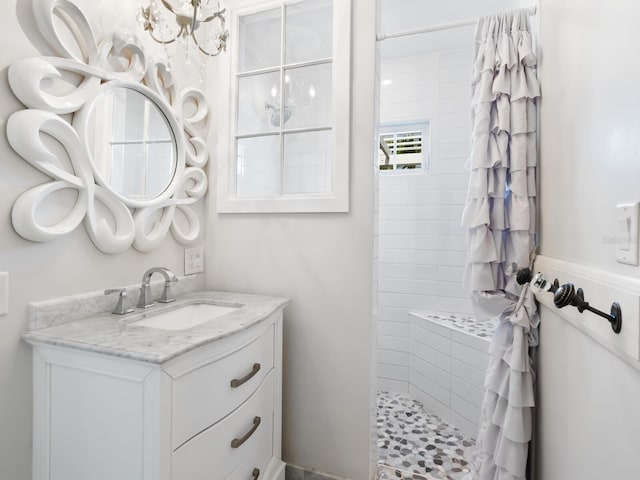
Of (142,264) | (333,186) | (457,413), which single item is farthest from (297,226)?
(457,413)

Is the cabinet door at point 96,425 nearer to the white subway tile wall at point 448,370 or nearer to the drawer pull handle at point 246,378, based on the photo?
the drawer pull handle at point 246,378

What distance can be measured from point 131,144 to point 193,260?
0.61m

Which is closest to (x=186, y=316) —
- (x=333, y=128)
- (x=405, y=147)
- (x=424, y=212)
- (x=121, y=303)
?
(x=121, y=303)

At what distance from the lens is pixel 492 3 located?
211cm

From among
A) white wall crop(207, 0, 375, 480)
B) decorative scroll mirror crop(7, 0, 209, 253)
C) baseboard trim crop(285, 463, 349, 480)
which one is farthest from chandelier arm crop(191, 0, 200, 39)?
baseboard trim crop(285, 463, 349, 480)

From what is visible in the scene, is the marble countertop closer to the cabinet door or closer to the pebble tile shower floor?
the cabinet door

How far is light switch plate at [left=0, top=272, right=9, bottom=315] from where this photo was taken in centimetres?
91

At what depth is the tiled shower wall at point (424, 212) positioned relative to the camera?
8.72ft

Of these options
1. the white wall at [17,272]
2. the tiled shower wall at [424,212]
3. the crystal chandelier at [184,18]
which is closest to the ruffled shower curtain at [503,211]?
the crystal chandelier at [184,18]

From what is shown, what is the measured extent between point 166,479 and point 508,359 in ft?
4.15

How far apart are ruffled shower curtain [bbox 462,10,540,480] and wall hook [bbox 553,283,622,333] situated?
1.88 ft

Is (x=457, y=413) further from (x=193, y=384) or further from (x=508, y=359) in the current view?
(x=193, y=384)

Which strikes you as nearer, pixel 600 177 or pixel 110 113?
pixel 600 177

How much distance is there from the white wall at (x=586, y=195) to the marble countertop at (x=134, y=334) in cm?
98
